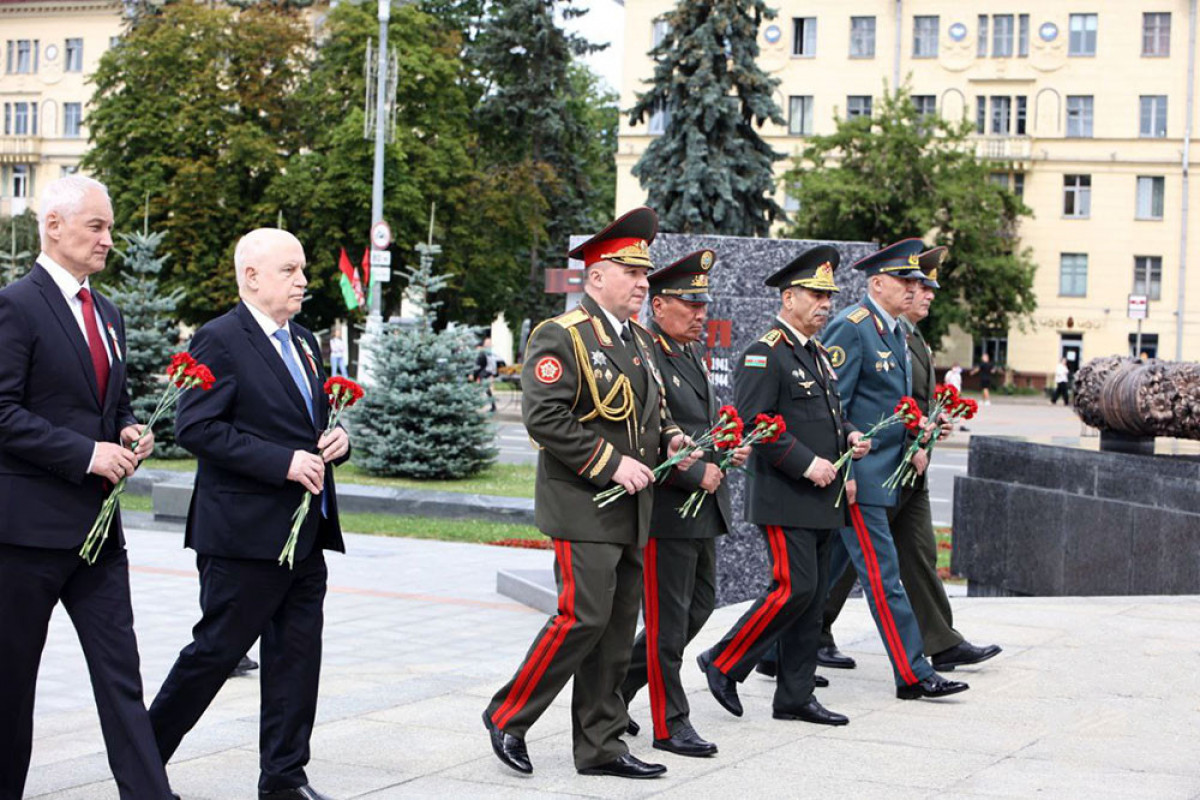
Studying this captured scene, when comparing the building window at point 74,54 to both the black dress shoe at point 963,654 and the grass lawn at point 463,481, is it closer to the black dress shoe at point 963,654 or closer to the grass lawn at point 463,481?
the grass lawn at point 463,481

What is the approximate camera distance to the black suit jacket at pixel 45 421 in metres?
4.63

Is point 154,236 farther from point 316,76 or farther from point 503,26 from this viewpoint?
point 503,26

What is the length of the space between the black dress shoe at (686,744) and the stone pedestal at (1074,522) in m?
5.00

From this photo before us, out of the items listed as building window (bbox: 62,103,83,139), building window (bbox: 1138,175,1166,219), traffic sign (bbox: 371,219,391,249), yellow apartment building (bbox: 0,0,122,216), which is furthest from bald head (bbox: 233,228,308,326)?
building window (bbox: 62,103,83,139)

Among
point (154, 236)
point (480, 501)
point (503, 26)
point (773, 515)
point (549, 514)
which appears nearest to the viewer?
point (549, 514)

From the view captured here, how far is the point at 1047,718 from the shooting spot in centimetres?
679

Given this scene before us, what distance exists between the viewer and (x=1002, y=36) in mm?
62938

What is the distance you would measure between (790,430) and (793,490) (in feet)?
0.96

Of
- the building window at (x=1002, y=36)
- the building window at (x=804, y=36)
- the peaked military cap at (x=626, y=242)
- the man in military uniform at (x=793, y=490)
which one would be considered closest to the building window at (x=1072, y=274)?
the building window at (x=1002, y=36)

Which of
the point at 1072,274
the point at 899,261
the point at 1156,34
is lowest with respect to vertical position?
the point at 899,261

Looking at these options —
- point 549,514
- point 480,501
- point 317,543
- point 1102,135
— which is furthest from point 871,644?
point 1102,135

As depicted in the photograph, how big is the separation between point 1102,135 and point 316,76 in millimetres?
31216

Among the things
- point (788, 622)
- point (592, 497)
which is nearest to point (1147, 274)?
point (788, 622)

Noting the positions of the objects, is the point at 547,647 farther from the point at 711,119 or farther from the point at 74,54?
the point at 74,54
